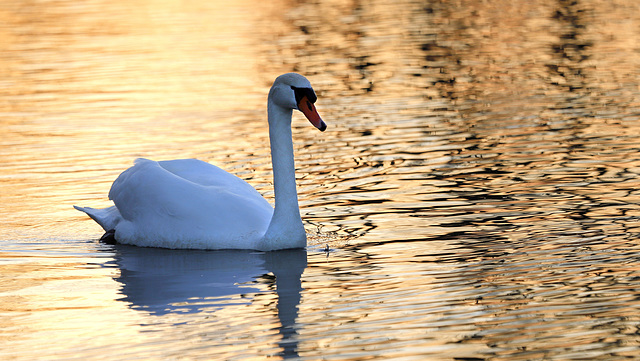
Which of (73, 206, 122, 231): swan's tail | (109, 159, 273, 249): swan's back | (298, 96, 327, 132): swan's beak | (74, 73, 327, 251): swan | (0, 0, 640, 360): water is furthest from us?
(73, 206, 122, 231): swan's tail

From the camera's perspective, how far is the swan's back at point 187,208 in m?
9.16

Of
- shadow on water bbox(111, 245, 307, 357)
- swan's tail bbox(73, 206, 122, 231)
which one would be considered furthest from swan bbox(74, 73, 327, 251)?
swan's tail bbox(73, 206, 122, 231)

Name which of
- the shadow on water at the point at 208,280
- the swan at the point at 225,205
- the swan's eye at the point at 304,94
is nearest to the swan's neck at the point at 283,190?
the swan at the point at 225,205

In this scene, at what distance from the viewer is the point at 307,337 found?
6.52m

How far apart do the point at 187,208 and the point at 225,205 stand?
1.02ft

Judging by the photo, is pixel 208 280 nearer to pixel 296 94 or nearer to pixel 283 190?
pixel 283 190

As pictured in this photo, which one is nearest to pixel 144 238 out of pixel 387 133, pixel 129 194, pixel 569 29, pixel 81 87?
pixel 129 194

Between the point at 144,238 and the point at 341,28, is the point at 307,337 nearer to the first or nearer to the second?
the point at 144,238

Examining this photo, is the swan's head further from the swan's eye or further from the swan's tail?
the swan's tail

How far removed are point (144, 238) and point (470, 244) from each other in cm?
278

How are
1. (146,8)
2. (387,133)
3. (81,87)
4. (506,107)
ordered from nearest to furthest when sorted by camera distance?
(387,133) → (506,107) → (81,87) → (146,8)

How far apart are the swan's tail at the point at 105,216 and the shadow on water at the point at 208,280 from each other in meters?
0.29

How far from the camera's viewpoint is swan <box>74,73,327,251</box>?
9039 mm

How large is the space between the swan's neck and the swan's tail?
67.0 inches
